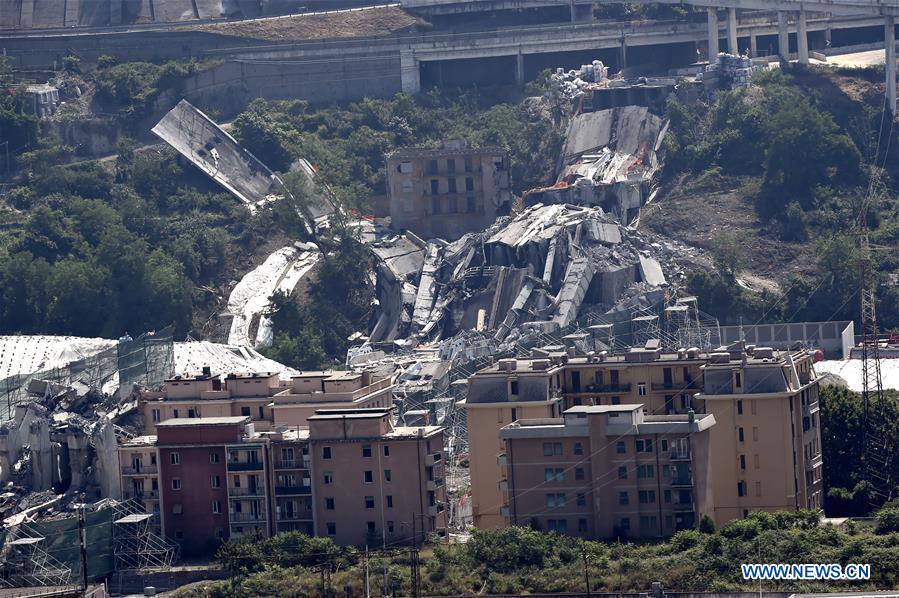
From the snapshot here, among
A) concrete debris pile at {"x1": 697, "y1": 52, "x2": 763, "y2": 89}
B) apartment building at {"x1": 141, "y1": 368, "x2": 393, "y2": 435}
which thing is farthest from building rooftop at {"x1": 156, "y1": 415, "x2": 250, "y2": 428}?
concrete debris pile at {"x1": 697, "y1": 52, "x2": 763, "y2": 89}

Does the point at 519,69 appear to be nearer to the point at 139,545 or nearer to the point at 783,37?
the point at 783,37

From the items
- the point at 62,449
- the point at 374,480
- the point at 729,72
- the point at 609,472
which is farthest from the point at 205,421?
the point at 729,72

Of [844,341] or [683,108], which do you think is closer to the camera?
[844,341]

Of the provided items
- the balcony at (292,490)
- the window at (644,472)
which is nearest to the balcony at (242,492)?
the balcony at (292,490)

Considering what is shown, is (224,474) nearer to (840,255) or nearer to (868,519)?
(868,519)

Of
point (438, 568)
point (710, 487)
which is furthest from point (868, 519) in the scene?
point (438, 568)

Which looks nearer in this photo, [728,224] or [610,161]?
[728,224]

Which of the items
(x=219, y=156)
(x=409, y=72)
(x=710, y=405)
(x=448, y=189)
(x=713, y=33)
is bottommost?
(x=710, y=405)

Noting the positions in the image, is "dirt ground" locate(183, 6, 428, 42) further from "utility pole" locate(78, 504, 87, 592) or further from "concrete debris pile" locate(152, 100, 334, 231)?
"utility pole" locate(78, 504, 87, 592)
